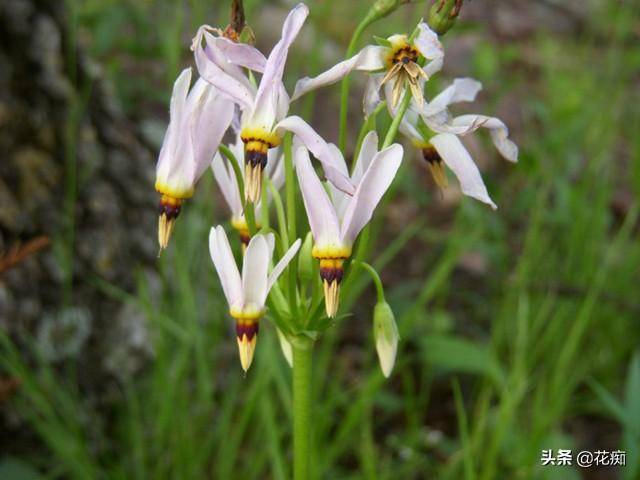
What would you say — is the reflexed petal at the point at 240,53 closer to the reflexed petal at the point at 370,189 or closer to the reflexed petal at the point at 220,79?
the reflexed petal at the point at 220,79

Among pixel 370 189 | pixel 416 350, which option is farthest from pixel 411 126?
pixel 416 350

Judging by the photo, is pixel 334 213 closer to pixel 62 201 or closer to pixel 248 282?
pixel 248 282

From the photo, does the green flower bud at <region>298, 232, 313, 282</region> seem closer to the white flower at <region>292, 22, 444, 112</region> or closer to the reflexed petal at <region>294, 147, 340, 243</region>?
the reflexed petal at <region>294, 147, 340, 243</region>

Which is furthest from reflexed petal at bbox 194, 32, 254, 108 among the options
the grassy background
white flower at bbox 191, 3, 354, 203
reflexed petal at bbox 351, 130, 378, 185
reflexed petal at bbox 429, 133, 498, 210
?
the grassy background

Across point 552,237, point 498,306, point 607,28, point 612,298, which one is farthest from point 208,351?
point 607,28

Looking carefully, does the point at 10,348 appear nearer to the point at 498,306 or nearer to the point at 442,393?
the point at 442,393

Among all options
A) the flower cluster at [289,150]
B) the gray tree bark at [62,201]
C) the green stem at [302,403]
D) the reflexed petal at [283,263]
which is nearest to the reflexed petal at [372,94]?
the flower cluster at [289,150]
